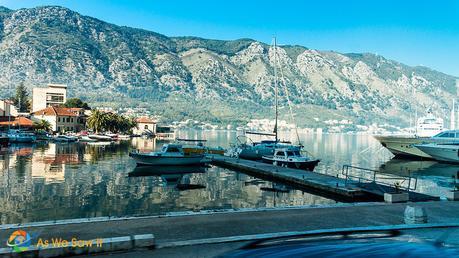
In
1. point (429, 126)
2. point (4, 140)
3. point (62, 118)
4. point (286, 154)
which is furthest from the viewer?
point (62, 118)

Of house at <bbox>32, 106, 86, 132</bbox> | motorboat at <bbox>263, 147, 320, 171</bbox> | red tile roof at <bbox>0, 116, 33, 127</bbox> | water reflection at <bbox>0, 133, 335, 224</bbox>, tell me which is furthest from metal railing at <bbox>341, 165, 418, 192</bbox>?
house at <bbox>32, 106, 86, 132</bbox>

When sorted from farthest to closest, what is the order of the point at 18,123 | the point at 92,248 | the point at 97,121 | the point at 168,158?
the point at 97,121
the point at 18,123
the point at 168,158
the point at 92,248

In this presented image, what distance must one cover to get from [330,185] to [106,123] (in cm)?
13495

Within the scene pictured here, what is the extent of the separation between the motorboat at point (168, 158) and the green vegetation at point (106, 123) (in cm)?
9765

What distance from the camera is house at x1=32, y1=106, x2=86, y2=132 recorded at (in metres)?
148

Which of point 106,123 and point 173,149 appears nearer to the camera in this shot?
point 173,149

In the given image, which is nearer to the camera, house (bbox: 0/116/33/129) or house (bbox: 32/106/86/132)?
house (bbox: 0/116/33/129)

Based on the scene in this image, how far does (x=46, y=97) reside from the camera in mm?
184500

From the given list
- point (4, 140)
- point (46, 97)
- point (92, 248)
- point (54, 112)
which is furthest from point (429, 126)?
point (46, 97)

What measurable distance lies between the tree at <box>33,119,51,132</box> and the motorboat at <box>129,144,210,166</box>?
9269cm

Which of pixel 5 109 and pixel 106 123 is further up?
pixel 5 109

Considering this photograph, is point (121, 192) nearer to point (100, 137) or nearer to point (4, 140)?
point (4, 140)

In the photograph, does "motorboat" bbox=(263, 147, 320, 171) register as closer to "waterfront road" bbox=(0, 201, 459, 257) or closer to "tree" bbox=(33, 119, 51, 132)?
"waterfront road" bbox=(0, 201, 459, 257)

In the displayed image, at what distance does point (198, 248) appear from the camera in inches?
467
